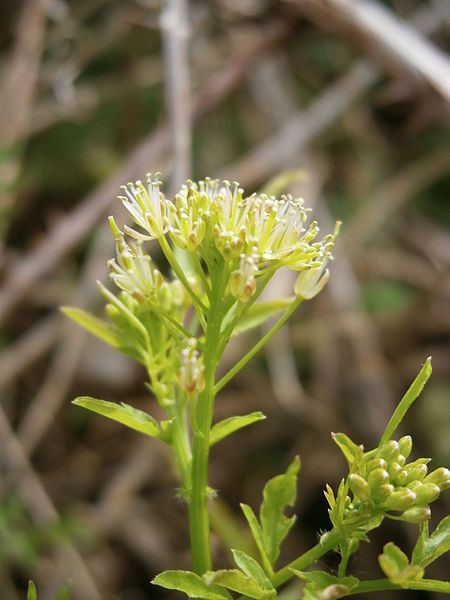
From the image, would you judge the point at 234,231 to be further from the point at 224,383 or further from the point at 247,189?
the point at 247,189

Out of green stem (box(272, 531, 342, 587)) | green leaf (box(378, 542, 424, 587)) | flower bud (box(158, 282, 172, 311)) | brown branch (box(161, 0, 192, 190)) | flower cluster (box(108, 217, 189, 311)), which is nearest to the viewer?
Answer: green leaf (box(378, 542, 424, 587))

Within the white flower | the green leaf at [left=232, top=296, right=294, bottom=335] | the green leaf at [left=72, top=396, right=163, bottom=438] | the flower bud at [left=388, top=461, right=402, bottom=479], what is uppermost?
the white flower

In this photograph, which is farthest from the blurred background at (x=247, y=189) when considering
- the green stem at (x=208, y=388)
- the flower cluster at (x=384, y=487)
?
the flower cluster at (x=384, y=487)

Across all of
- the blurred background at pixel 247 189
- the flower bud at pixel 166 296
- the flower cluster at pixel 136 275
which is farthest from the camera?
the blurred background at pixel 247 189

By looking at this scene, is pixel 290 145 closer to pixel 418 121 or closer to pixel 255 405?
pixel 418 121

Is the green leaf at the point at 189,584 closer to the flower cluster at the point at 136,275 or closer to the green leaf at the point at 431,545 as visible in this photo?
the green leaf at the point at 431,545

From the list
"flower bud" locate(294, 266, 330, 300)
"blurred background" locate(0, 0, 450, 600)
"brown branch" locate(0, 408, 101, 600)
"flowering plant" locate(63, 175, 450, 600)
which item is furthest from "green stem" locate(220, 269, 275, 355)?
"brown branch" locate(0, 408, 101, 600)

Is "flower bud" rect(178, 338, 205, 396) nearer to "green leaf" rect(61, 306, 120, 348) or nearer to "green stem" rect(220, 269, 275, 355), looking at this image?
"green stem" rect(220, 269, 275, 355)

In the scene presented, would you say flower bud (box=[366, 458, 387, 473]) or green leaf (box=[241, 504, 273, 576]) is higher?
flower bud (box=[366, 458, 387, 473])

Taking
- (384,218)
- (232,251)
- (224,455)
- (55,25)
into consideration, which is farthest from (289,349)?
(232,251)
